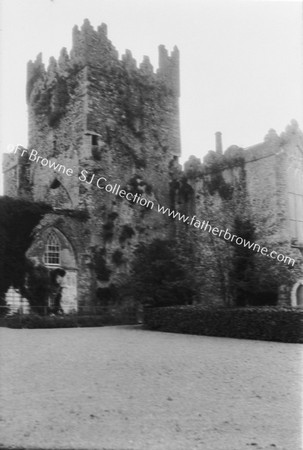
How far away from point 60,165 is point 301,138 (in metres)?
12.1

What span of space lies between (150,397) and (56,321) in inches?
533

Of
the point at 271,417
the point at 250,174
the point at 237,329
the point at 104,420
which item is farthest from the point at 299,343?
the point at 250,174

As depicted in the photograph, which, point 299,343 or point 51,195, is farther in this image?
point 51,195

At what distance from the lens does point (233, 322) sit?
689 inches

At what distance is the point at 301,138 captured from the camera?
25.2 meters

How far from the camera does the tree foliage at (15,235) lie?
2272 centimetres

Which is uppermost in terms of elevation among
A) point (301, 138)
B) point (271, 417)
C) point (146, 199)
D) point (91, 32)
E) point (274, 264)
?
point (91, 32)

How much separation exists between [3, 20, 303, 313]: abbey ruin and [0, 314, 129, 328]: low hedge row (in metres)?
1.63

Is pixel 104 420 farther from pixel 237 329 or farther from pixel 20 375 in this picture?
pixel 237 329

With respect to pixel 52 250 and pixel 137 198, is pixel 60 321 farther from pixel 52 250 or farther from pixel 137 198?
pixel 137 198

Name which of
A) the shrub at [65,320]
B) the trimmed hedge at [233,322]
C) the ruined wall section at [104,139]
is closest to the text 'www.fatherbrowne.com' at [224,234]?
the ruined wall section at [104,139]

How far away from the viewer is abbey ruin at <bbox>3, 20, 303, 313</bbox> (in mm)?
23938

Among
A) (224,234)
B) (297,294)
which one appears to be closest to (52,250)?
(224,234)

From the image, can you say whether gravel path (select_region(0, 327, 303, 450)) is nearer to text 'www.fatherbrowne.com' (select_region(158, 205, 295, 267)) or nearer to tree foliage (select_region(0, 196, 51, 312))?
text 'www.fatherbrowne.com' (select_region(158, 205, 295, 267))
